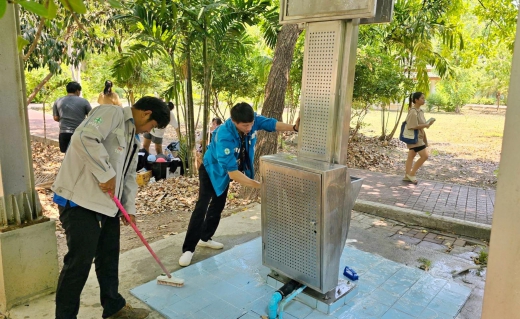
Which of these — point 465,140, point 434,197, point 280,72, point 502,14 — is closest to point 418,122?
point 434,197

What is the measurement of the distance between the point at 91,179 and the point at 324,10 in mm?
2173

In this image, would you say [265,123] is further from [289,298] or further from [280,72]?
[280,72]

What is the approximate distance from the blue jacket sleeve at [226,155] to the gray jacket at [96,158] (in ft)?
3.37

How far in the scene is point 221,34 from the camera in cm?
734

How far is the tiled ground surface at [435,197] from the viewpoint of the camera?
6.01 meters

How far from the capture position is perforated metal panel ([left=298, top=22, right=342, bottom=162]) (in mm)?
3076

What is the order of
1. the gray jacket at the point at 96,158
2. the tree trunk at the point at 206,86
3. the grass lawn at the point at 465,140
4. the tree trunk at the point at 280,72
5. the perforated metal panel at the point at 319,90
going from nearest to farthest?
the gray jacket at the point at 96,158
the perforated metal panel at the point at 319,90
the tree trunk at the point at 280,72
the tree trunk at the point at 206,86
the grass lawn at the point at 465,140

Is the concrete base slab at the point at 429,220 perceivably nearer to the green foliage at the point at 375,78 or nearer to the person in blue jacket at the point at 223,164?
the person in blue jacket at the point at 223,164

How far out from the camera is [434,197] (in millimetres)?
6855

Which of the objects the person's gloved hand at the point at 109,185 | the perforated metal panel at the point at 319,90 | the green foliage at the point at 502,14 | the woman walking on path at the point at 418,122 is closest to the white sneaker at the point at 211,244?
the perforated metal panel at the point at 319,90

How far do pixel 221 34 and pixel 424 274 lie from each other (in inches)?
218

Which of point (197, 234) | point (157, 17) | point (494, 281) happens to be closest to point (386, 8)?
point (494, 281)

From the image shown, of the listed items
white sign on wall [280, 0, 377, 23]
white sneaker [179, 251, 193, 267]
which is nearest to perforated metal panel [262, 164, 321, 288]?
white sneaker [179, 251, 193, 267]

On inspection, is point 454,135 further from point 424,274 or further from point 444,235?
point 424,274
